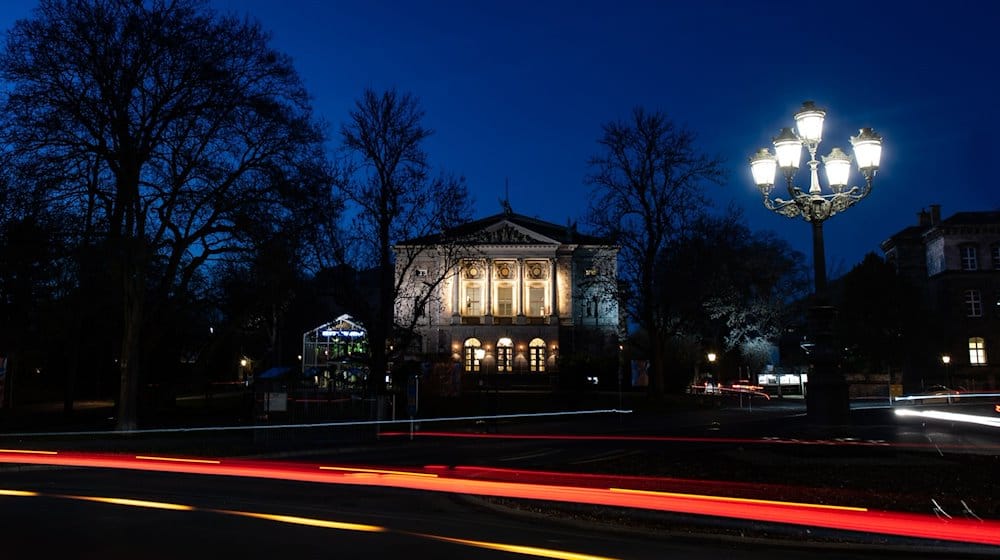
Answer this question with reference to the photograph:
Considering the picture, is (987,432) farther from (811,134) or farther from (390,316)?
(390,316)

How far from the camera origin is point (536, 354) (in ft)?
242

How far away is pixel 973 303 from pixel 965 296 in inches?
35.6

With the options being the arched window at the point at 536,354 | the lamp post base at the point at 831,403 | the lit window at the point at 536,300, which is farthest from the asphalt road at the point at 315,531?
the lit window at the point at 536,300

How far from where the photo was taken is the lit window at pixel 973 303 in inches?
2785

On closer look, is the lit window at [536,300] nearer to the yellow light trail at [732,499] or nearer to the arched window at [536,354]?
the arched window at [536,354]

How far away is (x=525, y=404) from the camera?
41500 millimetres

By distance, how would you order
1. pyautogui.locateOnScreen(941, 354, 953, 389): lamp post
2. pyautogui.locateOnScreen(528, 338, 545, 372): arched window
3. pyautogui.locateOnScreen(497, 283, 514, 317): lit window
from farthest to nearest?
1. pyautogui.locateOnScreen(497, 283, 514, 317): lit window
2. pyautogui.locateOnScreen(528, 338, 545, 372): arched window
3. pyautogui.locateOnScreen(941, 354, 953, 389): lamp post

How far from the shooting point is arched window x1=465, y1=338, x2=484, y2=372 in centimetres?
7198

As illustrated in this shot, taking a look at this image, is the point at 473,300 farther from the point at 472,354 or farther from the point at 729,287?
the point at 729,287

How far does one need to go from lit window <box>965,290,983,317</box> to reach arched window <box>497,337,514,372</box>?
41.4 meters

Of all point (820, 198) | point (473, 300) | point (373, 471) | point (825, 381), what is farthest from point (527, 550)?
point (473, 300)

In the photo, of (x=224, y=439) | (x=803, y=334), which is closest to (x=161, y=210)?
(x=224, y=439)

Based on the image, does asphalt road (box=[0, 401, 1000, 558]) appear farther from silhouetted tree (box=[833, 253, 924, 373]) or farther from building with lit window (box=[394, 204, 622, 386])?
building with lit window (box=[394, 204, 622, 386])

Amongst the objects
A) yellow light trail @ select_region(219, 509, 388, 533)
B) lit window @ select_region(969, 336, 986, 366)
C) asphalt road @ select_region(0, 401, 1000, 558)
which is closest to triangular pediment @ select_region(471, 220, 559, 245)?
lit window @ select_region(969, 336, 986, 366)
